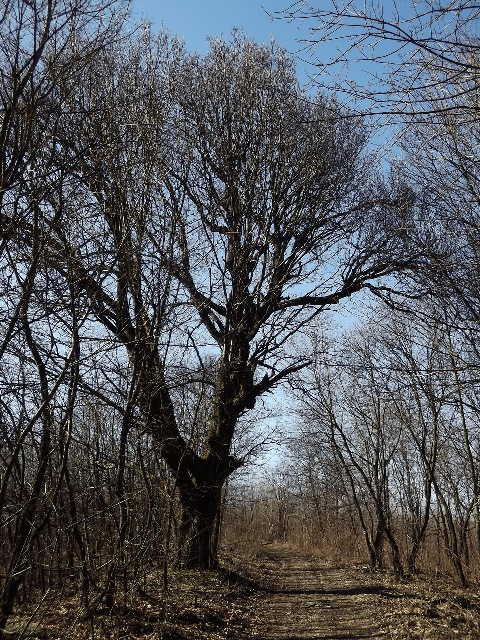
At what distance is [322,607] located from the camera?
1030cm

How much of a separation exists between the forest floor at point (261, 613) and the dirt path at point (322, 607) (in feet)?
0.05

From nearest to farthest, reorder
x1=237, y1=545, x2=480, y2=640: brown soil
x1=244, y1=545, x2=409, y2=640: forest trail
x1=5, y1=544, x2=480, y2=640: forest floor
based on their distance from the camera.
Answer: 1. x1=5, y1=544, x2=480, y2=640: forest floor
2. x1=237, y1=545, x2=480, y2=640: brown soil
3. x1=244, y1=545, x2=409, y2=640: forest trail

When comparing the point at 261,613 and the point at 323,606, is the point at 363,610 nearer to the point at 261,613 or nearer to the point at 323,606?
the point at 323,606

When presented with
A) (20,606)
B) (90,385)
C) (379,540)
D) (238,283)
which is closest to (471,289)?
(238,283)

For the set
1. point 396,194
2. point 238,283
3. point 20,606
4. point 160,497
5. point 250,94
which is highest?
point 250,94

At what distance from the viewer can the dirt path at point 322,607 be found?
818 centimetres

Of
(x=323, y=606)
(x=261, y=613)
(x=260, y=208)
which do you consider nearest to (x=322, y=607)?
(x=323, y=606)

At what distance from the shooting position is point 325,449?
69.5 ft

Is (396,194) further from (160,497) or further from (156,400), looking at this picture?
(160,497)

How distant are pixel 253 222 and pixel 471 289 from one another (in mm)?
4641

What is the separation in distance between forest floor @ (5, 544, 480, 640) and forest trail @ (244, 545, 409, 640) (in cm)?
2

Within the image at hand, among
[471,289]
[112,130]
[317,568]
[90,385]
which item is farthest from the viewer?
[317,568]

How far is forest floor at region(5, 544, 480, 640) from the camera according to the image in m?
7.07

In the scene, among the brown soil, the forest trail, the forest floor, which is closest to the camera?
the forest floor
